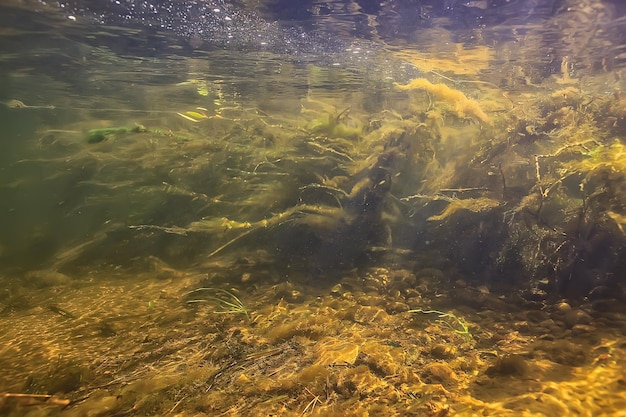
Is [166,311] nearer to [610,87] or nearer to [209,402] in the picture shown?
[209,402]

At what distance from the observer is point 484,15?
22.3 ft

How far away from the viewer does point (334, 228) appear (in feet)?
22.4

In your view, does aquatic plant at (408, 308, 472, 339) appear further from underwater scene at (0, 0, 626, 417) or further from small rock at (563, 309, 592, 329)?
small rock at (563, 309, 592, 329)

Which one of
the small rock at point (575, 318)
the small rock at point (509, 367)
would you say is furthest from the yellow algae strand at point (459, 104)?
the small rock at point (509, 367)

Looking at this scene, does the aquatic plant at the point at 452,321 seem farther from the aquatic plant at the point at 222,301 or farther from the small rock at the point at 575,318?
the aquatic plant at the point at 222,301

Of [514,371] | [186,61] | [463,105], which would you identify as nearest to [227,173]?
[186,61]

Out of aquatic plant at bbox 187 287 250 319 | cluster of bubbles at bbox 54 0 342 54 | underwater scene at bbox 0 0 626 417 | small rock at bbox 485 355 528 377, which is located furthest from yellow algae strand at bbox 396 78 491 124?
aquatic plant at bbox 187 287 250 319

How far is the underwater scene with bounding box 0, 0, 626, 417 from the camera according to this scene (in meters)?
3.28

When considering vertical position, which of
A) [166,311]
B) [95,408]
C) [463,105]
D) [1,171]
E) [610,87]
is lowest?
[1,171]

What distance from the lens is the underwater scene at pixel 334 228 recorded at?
3.28 meters

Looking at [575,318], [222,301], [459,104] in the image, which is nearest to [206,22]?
[459,104]

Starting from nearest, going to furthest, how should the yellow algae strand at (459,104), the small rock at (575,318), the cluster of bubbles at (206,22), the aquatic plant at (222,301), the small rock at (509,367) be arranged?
the small rock at (509,367) → the small rock at (575,318) → the aquatic plant at (222,301) → the cluster of bubbles at (206,22) → the yellow algae strand at (459,104)

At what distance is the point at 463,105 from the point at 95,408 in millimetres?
8543

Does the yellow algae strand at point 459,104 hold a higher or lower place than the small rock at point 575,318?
higher
